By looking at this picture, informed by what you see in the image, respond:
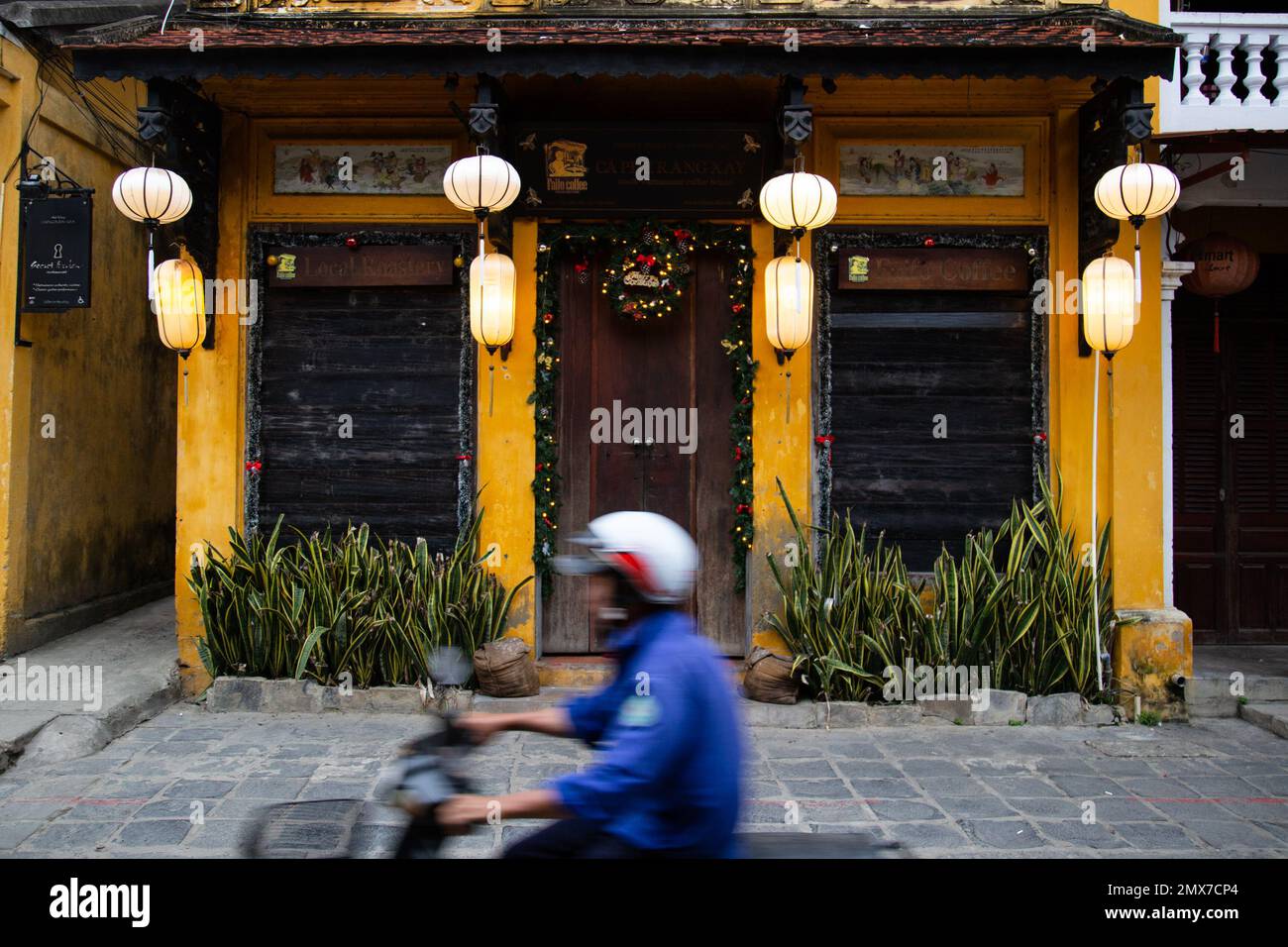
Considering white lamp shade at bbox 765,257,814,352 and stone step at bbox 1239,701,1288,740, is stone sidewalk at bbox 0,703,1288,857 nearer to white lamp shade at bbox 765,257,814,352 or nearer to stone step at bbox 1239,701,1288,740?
stone step at bbox 1239,701,1288,740

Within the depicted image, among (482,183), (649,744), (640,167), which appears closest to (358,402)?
(482,183)

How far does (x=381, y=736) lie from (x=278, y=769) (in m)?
0.85

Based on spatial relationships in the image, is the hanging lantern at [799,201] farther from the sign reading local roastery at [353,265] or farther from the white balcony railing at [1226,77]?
the white balcony railing at [1226,77]

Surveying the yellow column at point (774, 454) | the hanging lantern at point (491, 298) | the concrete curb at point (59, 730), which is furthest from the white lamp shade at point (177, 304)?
the yellow column at point (774, 454)

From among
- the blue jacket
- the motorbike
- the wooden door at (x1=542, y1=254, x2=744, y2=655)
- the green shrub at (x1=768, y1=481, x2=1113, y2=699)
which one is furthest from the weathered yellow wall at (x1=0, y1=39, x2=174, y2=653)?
the blue jacket

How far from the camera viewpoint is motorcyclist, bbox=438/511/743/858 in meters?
2.39

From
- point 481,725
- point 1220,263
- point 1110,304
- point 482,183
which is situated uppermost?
point 482,183

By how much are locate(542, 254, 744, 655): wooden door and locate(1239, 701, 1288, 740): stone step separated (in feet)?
12.9

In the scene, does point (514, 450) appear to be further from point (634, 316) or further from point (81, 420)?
point (81, 420)

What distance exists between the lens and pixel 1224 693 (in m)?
6.98

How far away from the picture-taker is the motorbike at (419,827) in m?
2.56

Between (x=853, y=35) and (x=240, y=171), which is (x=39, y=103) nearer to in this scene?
(x=240, y=171)

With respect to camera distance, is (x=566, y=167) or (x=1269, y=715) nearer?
(x=1269, y=715)

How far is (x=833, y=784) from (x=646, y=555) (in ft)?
11.6
